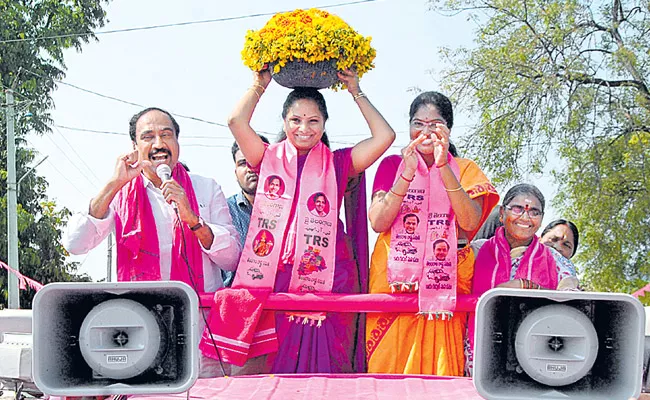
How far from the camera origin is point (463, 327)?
3744mm

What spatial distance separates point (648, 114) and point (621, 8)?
5.20 feet

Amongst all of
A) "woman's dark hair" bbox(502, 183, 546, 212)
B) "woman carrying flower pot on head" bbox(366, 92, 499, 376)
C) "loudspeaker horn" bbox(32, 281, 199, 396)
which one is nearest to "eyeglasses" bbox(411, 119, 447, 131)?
"woman carrying flower pot on head" bbox(366, 92, 499, 376)

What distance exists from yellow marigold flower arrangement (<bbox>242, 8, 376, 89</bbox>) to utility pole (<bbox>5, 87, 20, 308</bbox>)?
1314cm

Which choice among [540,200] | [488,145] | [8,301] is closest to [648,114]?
[488,145]

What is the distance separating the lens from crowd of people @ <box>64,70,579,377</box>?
3.65 meters

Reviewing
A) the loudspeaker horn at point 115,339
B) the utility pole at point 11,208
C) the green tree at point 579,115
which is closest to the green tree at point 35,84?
the utility pole at point 11,208

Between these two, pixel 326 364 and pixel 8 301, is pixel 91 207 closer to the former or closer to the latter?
pixel 326 364

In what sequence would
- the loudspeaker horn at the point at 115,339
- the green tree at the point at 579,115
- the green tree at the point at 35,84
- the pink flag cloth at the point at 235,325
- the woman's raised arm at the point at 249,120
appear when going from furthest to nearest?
the green tree at the point at 35,84
the green tree at the point at 579,115
the woman's raised arm at the point at 249,120
the pink flag cloth at the point at 235,325
the loudspeaker horn at the point at 115,339

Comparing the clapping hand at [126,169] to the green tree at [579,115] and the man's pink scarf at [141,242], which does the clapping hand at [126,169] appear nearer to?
the man's pink scarf at [141,242]

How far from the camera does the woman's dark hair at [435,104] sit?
3.85 meters

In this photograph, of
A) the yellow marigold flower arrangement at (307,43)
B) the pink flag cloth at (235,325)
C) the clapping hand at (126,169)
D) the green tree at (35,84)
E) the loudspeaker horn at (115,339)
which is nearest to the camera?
the loudspeaker horn at (115,339)

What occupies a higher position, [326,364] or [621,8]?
[621,8]

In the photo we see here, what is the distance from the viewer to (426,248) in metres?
3.72

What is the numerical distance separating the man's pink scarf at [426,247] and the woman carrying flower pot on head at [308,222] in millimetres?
243
